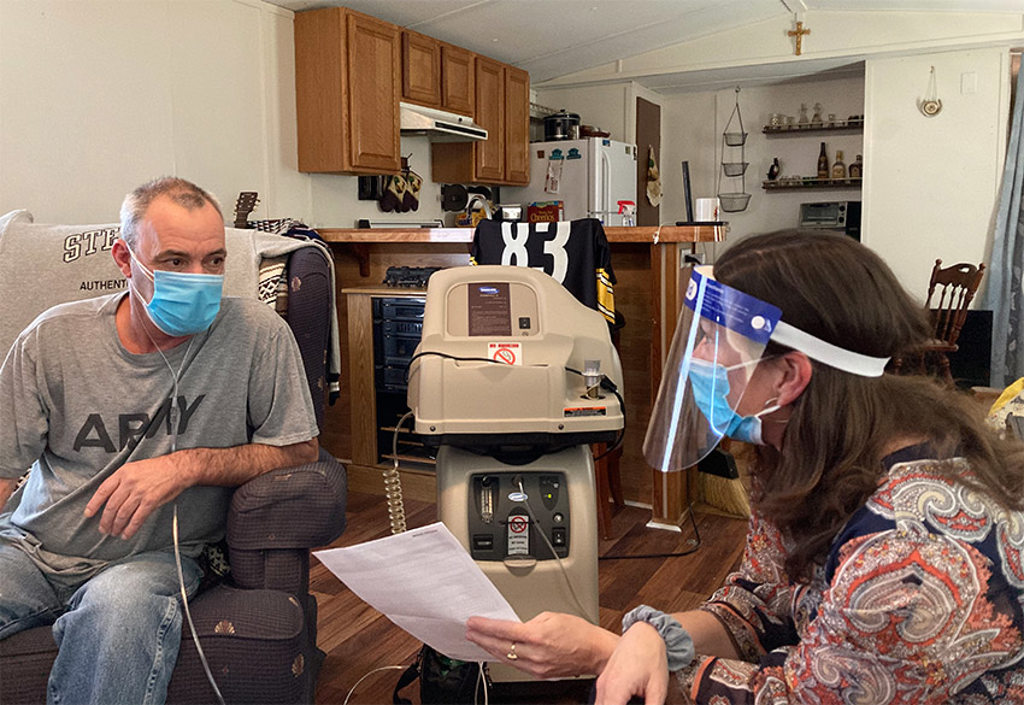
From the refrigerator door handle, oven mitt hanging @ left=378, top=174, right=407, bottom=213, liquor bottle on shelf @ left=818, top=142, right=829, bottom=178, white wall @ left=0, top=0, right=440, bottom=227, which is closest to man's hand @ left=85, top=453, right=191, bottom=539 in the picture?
white wall @ left=0, top=0, right=440, bottom=227

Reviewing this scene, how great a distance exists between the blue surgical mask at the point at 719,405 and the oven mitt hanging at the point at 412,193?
14.5ft

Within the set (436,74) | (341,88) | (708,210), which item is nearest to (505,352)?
(708,210)

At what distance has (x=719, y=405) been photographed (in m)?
1.05

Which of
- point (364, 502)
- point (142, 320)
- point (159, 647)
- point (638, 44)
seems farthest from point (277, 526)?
point (638, 44)

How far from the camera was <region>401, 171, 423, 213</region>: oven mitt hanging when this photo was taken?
5.33 m

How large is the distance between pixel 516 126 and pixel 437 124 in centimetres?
128

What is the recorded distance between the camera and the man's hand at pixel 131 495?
150 centimetres

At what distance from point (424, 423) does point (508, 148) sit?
436cm

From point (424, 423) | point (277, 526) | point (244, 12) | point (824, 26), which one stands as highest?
point (824, 26)

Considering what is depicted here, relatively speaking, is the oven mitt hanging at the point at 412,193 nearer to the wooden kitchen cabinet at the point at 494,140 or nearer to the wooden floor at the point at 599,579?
the wooden kitchen cabinet at the point at 494,140

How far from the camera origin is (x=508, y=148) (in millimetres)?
5871

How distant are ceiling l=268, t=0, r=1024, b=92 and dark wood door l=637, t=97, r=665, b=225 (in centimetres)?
29

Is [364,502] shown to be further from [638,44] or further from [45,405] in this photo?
[638,44]

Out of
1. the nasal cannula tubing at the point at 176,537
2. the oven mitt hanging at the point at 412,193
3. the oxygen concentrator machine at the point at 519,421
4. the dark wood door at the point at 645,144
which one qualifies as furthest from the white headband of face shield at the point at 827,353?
the dark wood door at the point at 645,144
